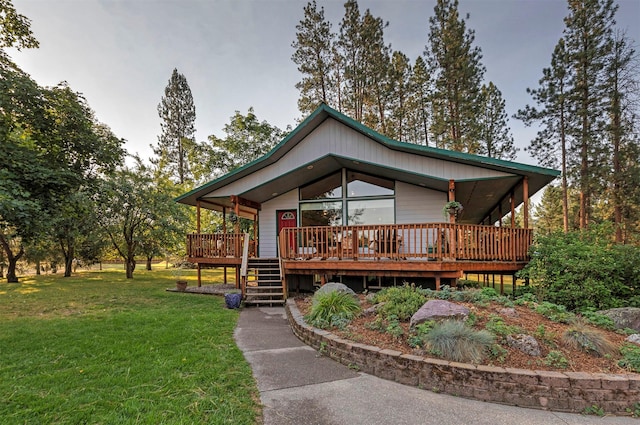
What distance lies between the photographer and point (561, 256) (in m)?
6.54

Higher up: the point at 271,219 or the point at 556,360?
the point at 271,219

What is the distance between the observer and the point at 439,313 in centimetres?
438

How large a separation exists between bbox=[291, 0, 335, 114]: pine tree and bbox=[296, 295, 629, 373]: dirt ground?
56.5 feet

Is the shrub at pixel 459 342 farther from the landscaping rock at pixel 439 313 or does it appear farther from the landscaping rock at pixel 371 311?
the landscaping rock at pixel 371 311

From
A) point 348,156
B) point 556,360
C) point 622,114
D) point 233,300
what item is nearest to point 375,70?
point 348,156

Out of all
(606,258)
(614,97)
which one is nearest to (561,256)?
(606,258)

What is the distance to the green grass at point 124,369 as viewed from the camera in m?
2.80

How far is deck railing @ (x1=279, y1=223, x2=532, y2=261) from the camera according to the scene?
7.30 metres

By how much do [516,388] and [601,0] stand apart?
19438 mm

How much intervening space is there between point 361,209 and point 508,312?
20.6 ft

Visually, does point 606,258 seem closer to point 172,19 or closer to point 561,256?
point 561,256

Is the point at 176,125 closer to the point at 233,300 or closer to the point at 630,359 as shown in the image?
the point at 233,300

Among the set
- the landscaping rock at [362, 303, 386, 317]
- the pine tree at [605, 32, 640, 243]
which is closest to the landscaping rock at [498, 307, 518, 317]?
the landscaping rock at [362, 303, 386, 317]

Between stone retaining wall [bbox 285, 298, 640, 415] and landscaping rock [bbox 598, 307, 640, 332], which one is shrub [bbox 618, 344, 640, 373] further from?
landscaping rock [bbox 598, 307, 640, 332]
